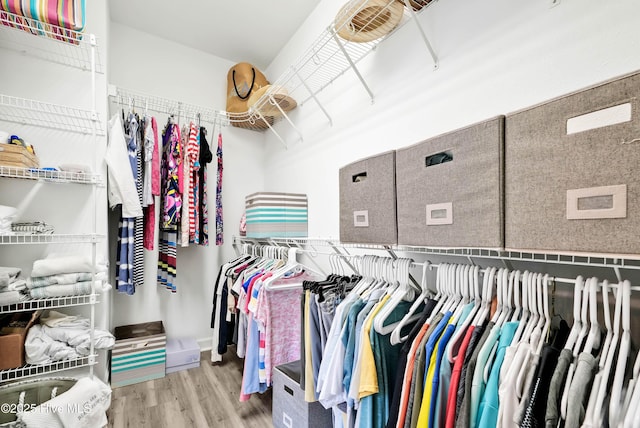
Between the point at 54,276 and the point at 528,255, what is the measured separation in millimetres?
2243

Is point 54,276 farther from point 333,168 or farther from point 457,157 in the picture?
point 457,157

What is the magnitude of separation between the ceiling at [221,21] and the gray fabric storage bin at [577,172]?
221 centimetres

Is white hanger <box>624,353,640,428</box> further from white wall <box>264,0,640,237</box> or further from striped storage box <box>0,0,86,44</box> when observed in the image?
striped storage box <box>0,0,86,44</box>

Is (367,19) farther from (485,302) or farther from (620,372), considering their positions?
(620,372)

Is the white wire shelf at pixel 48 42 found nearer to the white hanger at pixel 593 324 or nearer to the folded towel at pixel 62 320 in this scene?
the folded towel at pixel 62 320

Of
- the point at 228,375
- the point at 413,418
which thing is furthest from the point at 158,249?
the point at 413,418

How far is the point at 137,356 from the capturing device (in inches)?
91.7

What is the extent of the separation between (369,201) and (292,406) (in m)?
1.14

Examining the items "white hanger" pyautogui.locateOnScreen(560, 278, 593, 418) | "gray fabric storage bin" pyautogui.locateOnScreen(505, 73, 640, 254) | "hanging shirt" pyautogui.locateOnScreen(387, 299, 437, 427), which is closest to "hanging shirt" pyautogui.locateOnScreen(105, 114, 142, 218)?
"hanging shirt" pyautogui.locateOnScreen(387, 299, 437, 427)

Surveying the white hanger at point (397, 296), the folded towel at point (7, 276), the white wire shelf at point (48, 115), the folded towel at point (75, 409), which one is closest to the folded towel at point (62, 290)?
the folded towel at point (7, 276)

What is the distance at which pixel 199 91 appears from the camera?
9.79ft

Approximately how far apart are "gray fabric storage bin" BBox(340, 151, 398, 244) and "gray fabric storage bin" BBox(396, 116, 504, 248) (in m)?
0.04

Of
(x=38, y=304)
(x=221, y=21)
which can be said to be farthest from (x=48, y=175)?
(x=221, y=21)

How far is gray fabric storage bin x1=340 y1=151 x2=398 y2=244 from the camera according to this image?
116 cm
